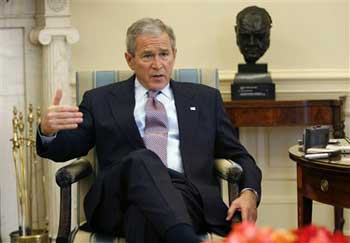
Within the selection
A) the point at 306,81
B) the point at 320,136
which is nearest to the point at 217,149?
the point at 320,136

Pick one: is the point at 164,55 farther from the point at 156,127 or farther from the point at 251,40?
the point at 251,40

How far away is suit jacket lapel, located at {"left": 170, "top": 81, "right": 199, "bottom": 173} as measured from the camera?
2.39 meters

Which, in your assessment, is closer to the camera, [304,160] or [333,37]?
[304,160]

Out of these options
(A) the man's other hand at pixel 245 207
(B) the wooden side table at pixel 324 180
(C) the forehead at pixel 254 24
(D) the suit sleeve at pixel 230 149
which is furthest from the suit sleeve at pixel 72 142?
(C) the forehead at pixel 254 24

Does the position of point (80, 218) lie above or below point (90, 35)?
below

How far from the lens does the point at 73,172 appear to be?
2.24m

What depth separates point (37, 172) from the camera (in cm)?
375

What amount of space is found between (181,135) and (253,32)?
1.25 m

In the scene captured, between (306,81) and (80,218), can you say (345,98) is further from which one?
(80,218)

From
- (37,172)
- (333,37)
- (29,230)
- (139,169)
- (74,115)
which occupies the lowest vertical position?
(29,230)

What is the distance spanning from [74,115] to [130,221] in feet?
1.28

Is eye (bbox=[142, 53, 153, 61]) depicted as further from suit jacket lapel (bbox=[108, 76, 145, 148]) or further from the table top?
the table top

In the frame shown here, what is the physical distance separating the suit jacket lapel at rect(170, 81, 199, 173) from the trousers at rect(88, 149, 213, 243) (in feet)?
0.38

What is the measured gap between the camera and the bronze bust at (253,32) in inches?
136
